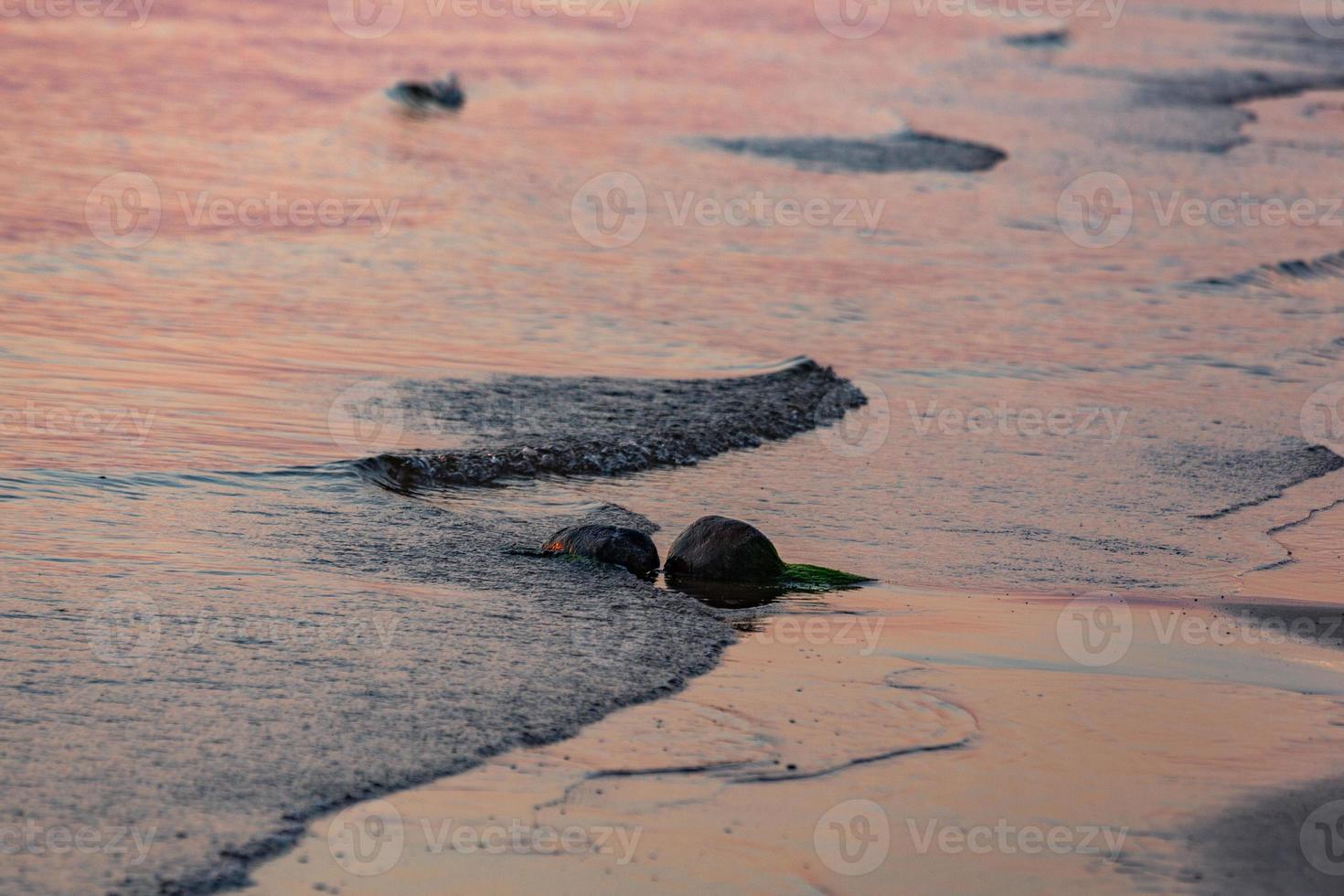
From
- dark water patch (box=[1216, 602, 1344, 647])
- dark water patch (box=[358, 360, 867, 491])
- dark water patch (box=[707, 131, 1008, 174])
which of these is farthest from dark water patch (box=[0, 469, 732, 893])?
dark water patch (box=[707, 131, 1008, 174])

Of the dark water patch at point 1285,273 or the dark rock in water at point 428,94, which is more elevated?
the dark rock in water at point 428,94

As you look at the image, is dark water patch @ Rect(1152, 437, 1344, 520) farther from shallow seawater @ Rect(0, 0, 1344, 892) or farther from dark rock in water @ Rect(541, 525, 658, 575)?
dark rock in water @ Rect(541, 525, 658, 575)

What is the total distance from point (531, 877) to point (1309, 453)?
7601 mm

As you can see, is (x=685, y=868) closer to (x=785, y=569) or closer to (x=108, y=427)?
(x=785, y=569)

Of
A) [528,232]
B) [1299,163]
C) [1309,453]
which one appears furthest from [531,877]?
[1299,163]

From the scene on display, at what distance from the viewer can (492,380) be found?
419 inches

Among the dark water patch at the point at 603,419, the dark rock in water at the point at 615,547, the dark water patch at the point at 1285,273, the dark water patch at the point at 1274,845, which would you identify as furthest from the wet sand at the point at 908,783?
the dark water patch at the point at 1285,273

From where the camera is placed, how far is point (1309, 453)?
1012 centimetres

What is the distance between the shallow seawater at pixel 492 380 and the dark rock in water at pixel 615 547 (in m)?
0.13

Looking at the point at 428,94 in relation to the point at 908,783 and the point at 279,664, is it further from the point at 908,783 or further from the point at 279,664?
the point at 908,783

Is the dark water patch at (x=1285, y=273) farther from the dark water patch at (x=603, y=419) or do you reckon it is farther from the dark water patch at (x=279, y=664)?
the dark water patch at (x=279, y=664)

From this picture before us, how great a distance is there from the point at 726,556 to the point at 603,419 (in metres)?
3.01

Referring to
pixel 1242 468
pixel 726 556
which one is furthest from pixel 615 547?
pixel 1242 468

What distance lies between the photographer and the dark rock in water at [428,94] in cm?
2362
